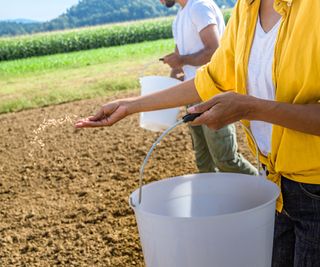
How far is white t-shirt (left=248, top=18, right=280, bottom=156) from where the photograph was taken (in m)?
1.52

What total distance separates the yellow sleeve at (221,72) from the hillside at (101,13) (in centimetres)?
6789

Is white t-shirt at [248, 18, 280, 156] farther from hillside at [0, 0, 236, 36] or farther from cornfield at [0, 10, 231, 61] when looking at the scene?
hillside at [0, 0, 236, 36]

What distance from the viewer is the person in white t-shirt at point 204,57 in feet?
10.1

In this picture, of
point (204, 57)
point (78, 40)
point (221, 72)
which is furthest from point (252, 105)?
point (78, 40)

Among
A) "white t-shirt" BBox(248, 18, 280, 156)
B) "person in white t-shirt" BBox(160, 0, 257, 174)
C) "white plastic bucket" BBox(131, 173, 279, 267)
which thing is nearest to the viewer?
"white plastic bucket" BBox(131, 173, 279, 267)

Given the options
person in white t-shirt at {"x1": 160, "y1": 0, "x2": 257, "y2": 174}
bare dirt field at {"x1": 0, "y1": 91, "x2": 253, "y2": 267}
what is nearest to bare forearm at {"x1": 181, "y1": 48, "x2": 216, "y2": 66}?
person in white t-shirt at {"x1": 160, "y1": 0, "x2": 257, "y2": 174}

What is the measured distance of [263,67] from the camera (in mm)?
1546

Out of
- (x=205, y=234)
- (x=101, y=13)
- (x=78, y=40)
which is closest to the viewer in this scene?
(x=205, y=234)

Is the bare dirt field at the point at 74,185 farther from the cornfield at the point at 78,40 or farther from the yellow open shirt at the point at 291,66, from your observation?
the cornfield at the point at 78,40

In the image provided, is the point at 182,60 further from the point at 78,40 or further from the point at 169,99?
the point at 78,40

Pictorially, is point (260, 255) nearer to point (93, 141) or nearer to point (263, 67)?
point (263, 67)

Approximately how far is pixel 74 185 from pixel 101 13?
73155 millimetres

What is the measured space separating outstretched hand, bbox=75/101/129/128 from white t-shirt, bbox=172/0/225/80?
1472mm

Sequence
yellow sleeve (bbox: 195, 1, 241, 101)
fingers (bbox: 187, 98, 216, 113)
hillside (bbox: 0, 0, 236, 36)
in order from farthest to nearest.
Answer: hillside (bbox: 0, 0, 236, 36)
yellow sleeve (bbox: 195, 1, 241, 101)
fingers (bbox: 187, 98, 216, 113)
